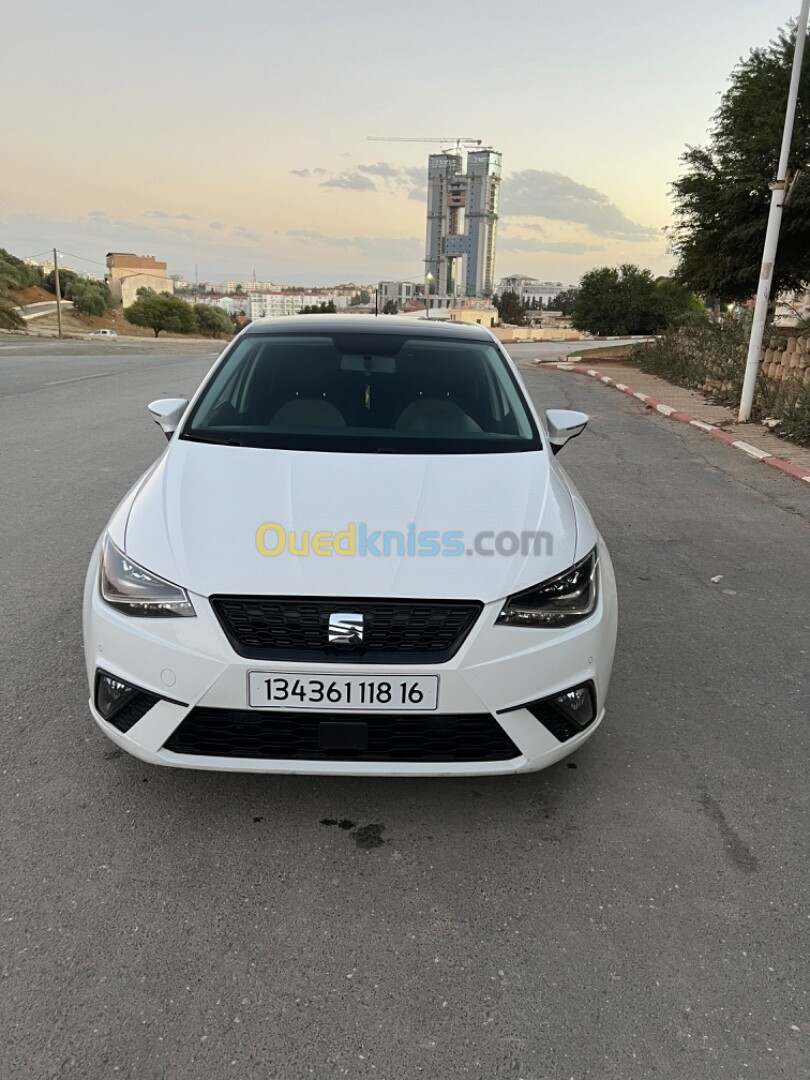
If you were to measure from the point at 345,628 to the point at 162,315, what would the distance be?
97478 mm

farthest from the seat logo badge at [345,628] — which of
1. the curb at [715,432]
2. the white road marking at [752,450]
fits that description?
the white road marking at [752,450]

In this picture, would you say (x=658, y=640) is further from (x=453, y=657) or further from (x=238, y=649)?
(x=238, y=649)

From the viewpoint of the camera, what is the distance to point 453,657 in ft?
7.95

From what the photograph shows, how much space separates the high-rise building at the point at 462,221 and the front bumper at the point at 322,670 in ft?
342

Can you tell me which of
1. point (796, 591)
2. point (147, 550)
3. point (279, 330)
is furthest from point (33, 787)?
point (796, 591)

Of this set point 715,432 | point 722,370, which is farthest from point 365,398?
point 722,370

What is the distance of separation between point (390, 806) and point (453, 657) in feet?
2.34

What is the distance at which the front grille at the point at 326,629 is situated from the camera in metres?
2.42

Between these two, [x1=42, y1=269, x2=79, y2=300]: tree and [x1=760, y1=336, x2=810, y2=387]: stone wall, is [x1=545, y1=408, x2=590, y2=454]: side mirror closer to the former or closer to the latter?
[x1=760, y1=336, x2=810, y2=387]: stone wall

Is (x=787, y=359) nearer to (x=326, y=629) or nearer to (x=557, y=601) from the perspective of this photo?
(x=557, y=601)

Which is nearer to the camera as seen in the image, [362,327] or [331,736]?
[331,736]

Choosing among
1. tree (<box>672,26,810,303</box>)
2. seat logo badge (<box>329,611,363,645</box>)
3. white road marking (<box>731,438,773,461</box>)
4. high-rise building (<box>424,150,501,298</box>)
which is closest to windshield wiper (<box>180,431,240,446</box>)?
seat logo badge (<box>329,611,363,645</box>)

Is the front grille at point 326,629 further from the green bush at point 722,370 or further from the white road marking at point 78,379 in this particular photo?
the white road marking at point 78,379

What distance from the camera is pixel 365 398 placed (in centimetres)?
394
